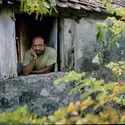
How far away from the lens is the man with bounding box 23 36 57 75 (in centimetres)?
516

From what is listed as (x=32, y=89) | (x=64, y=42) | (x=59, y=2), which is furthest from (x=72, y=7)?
(x=32, y=89)

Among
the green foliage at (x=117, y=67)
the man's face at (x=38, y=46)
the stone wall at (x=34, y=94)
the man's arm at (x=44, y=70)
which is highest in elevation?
the man's face at (x=38, y=46)

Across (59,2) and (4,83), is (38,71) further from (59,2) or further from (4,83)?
(59,2)

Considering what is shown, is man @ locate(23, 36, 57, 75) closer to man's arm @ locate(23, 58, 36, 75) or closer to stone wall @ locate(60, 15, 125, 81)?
man's arm @ locate(23, 58, 36, 75)

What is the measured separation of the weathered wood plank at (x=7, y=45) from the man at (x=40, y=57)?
1.78 ft

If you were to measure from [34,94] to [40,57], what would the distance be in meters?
0.76

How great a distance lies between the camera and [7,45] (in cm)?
452

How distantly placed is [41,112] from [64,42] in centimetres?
131

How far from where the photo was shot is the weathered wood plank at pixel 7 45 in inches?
175

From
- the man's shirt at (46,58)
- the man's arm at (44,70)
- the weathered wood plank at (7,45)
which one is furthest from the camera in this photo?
the man's shirt at (46,58)

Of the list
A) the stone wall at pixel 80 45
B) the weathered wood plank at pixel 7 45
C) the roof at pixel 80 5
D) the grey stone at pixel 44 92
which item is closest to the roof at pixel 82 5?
the roof at pixel 80 5

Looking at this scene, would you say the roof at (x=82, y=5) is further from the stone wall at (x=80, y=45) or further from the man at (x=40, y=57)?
the man at (x=40, y=57)

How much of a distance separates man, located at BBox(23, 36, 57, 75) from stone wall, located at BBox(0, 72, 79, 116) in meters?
0.23

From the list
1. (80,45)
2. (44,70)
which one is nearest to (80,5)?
(80,45)
